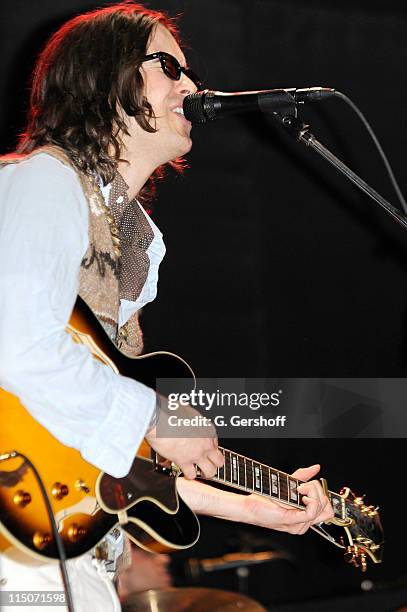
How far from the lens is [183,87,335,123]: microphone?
171 centimetres

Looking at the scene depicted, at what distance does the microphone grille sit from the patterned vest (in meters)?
0.23

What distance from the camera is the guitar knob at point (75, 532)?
1.52 metres

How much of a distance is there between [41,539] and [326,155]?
39.0 inches

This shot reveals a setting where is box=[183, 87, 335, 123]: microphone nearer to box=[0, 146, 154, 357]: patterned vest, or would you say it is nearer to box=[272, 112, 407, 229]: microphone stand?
box=[272, 112, 407, 229]: microphone stand

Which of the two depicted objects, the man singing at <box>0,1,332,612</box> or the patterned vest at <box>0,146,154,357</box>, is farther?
the patterned vest at <box>0,146,154,357</box>

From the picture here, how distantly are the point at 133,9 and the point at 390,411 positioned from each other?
2533 mm

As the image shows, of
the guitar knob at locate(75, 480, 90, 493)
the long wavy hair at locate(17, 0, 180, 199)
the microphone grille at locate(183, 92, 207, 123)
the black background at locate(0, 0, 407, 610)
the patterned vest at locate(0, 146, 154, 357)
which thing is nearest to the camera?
the guitar knob at locate(75, 480, 90, 493)

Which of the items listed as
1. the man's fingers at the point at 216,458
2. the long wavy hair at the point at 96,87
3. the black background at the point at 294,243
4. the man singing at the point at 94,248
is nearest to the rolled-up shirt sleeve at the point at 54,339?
the man singing at the point at 94,248

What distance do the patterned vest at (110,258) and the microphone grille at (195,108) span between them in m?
0.23

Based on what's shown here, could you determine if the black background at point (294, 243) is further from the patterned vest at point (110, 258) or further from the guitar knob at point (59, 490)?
the guitar knob at point (59, 490)

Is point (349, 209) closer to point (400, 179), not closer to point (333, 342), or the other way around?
point (400, 179)

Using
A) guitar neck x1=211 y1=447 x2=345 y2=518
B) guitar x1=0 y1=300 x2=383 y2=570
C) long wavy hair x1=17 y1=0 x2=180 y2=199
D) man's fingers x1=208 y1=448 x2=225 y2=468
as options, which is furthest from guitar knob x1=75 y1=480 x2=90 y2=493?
long wavy hair x1=17 y1=0 x2=180 y2=199

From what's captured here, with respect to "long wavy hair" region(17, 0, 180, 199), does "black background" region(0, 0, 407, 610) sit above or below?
below

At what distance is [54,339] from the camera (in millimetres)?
1462
